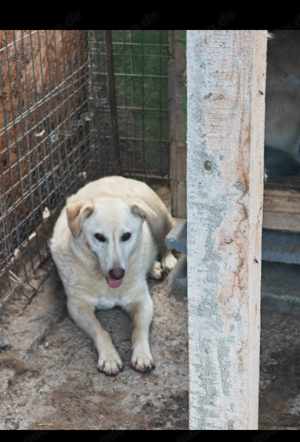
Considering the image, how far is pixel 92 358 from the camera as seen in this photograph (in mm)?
3506

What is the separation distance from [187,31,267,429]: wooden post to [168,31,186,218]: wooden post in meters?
2.25

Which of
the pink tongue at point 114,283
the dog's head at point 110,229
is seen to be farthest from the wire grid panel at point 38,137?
the pink tongue at point 114,283

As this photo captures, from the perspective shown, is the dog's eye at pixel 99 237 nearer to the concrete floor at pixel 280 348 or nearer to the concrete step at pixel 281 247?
the concrete step at pixel 281 247

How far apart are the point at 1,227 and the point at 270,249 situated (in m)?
1.85

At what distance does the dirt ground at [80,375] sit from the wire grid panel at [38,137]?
330 millimetres

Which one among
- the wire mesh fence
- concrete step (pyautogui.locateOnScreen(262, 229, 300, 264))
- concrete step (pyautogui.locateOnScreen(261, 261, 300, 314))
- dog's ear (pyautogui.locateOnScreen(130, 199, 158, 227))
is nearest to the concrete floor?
concrete step (pyautogui.locateOnScreen(261, 261, 300, 314))

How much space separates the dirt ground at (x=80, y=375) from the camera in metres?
3.00

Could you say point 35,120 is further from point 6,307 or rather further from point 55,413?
point 55,413

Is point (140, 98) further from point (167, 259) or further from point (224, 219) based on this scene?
point (224, 219)

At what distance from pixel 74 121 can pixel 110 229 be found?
4.49 feet

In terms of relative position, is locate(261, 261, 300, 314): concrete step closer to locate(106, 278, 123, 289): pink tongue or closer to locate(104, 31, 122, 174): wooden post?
locate(106, 278, 123, 289): pink tongue

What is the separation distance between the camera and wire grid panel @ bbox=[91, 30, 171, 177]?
16.9ft

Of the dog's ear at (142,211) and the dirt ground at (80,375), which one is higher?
the dog's ear at (142,211)

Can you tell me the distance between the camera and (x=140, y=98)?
17.7 ft
